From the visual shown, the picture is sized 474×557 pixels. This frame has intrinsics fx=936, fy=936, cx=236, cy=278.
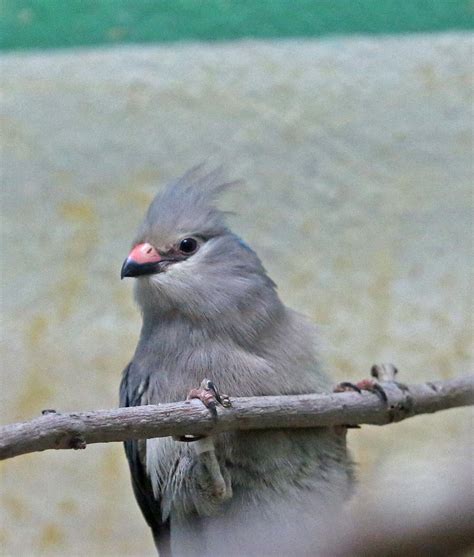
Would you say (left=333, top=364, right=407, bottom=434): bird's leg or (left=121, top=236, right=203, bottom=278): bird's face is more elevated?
(left=121, top=236, right=203, bottom=278): bird's face

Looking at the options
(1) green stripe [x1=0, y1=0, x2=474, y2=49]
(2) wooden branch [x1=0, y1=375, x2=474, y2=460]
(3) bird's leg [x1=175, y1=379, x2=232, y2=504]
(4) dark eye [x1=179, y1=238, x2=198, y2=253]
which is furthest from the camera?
(1) green stripe [x1=0, y1=0, x2=474, y2=49]

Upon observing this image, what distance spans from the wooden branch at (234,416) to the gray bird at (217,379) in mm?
196

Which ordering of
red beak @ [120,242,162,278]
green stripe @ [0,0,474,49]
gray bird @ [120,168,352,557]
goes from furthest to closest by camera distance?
green stripe @ [0,0,474,49]
red beak @ [120,242,162,278]
gray bird @ [120,168,352,557]

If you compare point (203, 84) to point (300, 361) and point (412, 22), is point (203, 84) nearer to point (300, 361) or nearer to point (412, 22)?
point (412, 22)

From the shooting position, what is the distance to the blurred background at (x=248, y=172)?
4.11 metres

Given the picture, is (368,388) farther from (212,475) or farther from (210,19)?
(210,19)

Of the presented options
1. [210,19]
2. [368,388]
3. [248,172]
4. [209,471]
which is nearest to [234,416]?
[209,471]

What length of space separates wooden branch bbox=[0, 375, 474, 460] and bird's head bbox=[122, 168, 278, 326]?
0.41 meters

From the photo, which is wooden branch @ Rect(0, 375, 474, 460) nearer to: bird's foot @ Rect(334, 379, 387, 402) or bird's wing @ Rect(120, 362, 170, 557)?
bird's foot @ Rect(334, 379, 387, 402)

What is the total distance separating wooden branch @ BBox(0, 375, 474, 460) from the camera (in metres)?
1.51

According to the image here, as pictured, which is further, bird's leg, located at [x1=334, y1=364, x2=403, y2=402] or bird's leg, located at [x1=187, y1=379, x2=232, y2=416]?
bird's leg, located at [x1=334, y1=364, x2=403, y2=402]

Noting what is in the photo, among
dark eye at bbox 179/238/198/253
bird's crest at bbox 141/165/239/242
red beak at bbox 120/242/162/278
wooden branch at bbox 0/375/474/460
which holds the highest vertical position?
bird's crest at bbox 141/165/239/242

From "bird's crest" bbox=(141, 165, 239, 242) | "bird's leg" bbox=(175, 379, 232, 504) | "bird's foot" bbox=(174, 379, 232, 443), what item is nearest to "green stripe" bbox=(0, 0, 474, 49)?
"bird's crest" bbox=(141, 165, 239, 242)

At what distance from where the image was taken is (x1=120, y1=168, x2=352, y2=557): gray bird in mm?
2277
